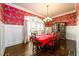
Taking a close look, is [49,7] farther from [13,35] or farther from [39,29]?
[13,35]

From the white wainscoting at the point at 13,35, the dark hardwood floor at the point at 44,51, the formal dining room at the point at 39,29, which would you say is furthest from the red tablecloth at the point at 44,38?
the white wainscoting at the point at 13,35

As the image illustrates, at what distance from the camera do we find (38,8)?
5.44 feet

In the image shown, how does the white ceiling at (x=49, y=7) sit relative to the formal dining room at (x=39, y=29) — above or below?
above

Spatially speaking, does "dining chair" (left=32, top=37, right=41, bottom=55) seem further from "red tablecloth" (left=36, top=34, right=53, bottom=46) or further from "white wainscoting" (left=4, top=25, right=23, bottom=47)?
"white wainscoting" (left=4, top=25, right=23, bottom=47)

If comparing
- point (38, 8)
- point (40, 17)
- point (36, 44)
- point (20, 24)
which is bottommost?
point (36, 44)

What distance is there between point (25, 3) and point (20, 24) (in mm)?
374

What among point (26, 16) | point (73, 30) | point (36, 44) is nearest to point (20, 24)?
point (26, 16)

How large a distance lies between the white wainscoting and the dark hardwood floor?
8cm

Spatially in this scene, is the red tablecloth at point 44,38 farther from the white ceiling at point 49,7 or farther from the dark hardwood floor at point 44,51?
the white ceiling at point 49,7

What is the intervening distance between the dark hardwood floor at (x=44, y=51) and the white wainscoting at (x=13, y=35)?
0.27 feet

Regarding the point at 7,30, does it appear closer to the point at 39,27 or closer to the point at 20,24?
the point at 20,24

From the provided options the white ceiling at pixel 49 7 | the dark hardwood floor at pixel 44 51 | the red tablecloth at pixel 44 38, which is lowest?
the dark hardwood floor at pixel 44 51

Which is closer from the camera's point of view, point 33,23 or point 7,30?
point 7,30

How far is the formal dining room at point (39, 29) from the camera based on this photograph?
63.1 inches
